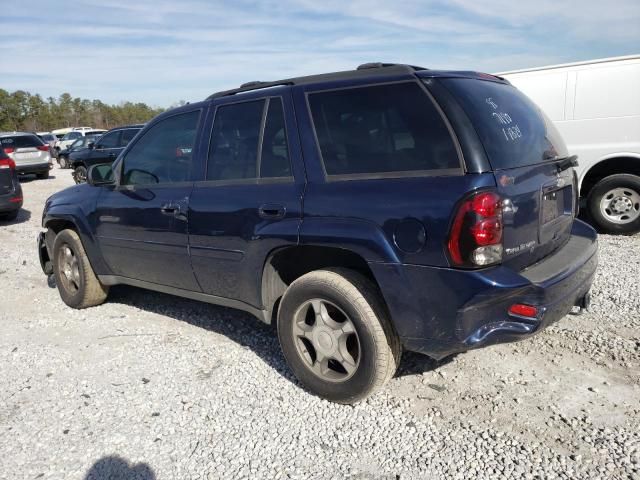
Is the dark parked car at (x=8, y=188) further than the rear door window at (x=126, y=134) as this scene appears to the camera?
No

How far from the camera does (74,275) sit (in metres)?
4.95

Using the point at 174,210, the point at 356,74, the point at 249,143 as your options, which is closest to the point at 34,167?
the point at 174,210

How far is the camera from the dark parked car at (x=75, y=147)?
19.9 metres

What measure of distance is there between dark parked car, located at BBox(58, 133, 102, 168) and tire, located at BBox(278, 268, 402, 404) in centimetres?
1761

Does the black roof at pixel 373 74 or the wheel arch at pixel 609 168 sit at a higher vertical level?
the black roof at pixel 373 74

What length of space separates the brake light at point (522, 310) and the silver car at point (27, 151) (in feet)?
59.0

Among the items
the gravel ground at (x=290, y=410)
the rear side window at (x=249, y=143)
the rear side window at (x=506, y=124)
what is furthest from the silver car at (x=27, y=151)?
the rear side window at (x=506, y=124)

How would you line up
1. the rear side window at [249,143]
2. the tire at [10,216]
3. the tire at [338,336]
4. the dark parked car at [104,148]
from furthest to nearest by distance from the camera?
the dark parked car at [104,148]
the tire at [10,216]
the rear side window at [249,143]
the tire at [338,336]

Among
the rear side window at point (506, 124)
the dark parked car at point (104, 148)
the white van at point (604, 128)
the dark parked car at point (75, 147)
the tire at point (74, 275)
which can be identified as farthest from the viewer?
the dark parked car at point (75, 147)

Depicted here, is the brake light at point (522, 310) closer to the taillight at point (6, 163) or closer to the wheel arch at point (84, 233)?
the wheel arch at point (84, 233)

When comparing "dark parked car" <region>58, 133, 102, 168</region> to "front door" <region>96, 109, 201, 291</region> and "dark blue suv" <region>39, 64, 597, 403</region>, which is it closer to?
"front door" <region>96, 109, 201, 291</region>

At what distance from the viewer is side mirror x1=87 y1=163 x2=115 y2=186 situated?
4.37 meters

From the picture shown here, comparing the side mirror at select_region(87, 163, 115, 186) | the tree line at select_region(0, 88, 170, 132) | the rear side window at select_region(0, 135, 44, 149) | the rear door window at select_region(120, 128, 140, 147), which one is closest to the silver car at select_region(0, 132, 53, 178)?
the rear side window at select_region(0, 135, 44, 149)

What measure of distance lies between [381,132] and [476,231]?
2.54 feet
